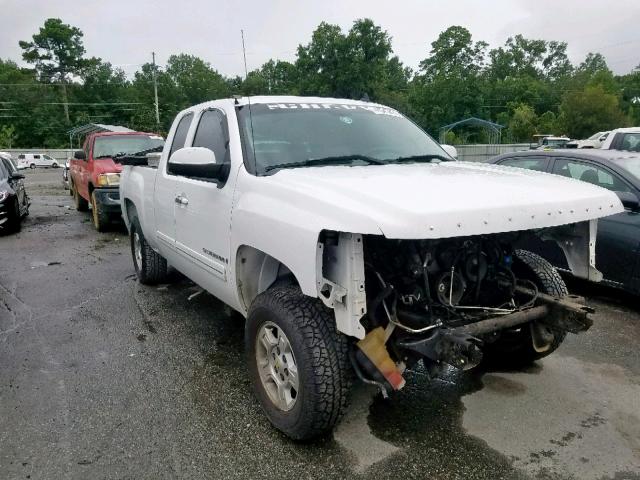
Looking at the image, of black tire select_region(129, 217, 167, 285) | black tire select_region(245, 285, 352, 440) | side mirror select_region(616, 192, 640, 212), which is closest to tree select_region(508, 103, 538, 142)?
side mirror select_region(616, 192, 640, 212)

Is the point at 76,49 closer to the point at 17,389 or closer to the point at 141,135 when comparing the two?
the point at 141,135

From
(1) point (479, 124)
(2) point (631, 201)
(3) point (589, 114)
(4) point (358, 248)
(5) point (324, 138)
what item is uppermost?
(3) point (589, 114)

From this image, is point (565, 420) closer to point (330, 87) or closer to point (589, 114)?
point (589, 114)

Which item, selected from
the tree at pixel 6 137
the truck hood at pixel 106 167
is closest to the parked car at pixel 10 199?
the truck hood at pixel 106 167

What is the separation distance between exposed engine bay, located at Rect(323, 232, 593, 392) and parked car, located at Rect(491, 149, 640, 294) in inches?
84.8

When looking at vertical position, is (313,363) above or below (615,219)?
below

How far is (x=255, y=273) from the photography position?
11.9 ft

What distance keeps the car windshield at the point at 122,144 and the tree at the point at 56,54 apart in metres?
72.3

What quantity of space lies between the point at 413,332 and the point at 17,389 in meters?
2.81

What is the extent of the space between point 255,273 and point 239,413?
0.90 metres

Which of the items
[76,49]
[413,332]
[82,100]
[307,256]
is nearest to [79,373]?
[307,256]

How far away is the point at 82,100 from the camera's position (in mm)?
68812

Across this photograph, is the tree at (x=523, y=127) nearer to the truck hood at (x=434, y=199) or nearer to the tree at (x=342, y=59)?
the tree at (x=342, y=59)

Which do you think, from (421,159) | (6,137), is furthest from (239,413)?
(6,137)
